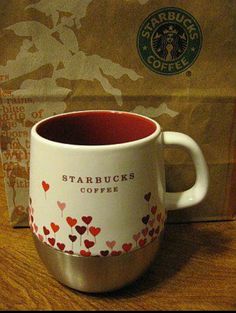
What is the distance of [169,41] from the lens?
1.24ft

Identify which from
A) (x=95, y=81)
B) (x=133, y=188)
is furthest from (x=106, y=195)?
(x=95, y=81)

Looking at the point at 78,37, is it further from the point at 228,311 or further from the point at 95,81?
the point at 228,311

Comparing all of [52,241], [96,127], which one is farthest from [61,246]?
[96,127]

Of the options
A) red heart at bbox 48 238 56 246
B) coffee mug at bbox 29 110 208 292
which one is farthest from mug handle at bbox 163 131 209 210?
red heart at bbox 48 238 56 246

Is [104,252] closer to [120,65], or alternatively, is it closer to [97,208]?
[97,208]

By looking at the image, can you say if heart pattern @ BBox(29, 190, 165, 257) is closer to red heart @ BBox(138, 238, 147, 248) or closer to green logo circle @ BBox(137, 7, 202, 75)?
red heart @ BBox(138, 238, 147, 248)

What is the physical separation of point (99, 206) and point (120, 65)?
0.15 meters

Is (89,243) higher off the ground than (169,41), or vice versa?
(169,41)

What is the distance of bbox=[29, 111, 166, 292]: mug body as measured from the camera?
0.30 meters

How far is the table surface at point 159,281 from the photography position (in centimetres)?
33

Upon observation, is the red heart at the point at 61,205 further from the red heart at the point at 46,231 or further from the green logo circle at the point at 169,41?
the green logo circle at the point at 169,41

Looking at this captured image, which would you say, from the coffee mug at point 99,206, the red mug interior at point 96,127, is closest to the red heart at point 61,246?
the coffee mug at point 99,206

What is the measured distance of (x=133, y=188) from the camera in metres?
0.31

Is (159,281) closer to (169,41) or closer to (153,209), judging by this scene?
(153,209)
